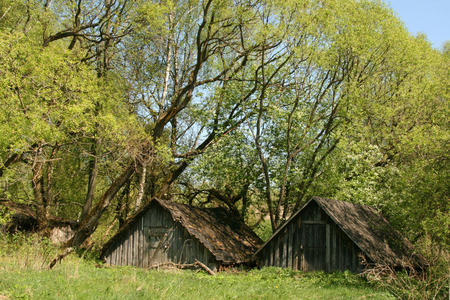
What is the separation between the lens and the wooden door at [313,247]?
20.7 metres

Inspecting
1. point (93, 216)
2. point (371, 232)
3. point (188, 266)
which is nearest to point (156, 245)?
point (188, 266)

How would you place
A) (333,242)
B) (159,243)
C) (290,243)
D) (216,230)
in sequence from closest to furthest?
(333,242) < (290,243) < (159,243) < (216,230)

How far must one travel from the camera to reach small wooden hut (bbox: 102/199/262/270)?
22375 millimetres

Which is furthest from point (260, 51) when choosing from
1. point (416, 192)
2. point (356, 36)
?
point (416, 192)

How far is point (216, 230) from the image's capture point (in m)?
24.6

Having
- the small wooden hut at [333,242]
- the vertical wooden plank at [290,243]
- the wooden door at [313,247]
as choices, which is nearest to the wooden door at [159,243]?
the small wooden hut at [333,242]

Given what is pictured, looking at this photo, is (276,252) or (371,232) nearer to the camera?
(371,232)

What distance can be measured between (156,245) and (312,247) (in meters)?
7.84

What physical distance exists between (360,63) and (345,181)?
22.1ft

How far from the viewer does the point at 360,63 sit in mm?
26406

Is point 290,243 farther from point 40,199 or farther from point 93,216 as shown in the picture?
point 40,199

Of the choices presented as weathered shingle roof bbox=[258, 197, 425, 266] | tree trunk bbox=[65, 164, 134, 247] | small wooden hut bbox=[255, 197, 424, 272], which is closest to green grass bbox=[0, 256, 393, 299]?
small wooden hut bbox=[255, 197, 424, 272]

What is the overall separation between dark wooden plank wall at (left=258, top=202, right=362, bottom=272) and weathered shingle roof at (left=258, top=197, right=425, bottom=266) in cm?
42

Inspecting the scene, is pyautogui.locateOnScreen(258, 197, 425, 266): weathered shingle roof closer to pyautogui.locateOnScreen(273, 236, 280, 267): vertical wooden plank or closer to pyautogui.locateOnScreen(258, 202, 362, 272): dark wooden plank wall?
pyautogui.locateOnScreen(258, 202, 362, 272): dark wooden plank wall
